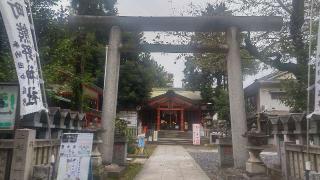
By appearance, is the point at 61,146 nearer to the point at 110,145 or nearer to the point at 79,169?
the point at 79,169

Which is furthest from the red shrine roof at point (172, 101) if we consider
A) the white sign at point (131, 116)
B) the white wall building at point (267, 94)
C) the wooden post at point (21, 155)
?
the wooden post at point (21, 155)

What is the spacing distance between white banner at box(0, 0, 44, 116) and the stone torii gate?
421 centimetres

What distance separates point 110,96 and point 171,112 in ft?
96.6

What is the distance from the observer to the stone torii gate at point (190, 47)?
11227mm

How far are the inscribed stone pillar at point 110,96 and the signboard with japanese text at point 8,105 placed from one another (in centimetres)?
439

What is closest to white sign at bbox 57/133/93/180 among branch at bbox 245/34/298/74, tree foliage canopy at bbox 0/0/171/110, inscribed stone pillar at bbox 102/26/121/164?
inscribed stone pillar at bbox 102/26/121/164

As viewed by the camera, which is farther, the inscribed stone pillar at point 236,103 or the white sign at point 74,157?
the inscribed stone pillar at point 236,103

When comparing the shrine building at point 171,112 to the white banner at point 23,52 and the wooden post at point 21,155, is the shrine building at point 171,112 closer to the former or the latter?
the white banner at point 23,52

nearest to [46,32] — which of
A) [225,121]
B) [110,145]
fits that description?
[110,145]

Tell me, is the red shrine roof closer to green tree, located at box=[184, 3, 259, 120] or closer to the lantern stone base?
green tree, located at box=[184, 3, 259, 120]

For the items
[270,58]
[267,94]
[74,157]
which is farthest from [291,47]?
[267,94]

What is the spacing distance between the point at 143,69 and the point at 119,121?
1681 centimetres

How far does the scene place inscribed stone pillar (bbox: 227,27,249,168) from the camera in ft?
36.5

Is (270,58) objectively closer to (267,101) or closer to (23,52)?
(23,52)
